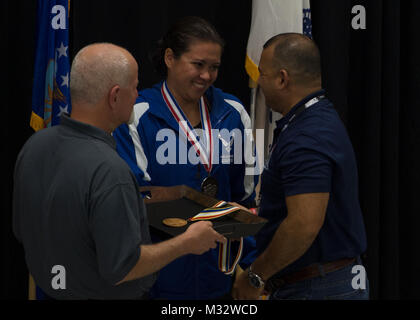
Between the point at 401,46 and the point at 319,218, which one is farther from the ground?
the point at 401,46

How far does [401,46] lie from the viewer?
144 inches

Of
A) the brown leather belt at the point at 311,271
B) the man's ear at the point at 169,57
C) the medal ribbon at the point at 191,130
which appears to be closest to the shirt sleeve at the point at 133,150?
the medal ribbon at the point at 191,130

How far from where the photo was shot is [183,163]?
2379 mm

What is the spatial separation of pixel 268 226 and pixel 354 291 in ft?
1.29

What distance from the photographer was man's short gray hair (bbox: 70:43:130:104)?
164cm

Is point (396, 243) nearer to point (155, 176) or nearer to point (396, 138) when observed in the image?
point (396, 138)

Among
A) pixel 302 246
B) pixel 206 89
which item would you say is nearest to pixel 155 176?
pixel 206 89

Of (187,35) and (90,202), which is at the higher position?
(187,35)

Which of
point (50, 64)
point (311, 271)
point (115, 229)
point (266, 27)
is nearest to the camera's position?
point (115, 229)

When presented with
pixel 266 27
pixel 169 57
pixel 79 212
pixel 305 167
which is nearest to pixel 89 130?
pixel 79 212

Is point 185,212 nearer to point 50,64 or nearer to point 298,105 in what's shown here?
point 298,105

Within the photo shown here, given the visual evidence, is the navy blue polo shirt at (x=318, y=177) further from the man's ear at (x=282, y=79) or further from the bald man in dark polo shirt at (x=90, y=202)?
the bald man in dark polo shirt at (x=90, y=202)

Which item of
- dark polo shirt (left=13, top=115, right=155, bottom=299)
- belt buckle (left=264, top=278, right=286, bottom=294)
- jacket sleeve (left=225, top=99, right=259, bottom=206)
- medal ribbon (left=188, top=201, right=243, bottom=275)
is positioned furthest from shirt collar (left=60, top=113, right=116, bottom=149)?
jacket sleeve (left=225, top=99, right=259, bottom=206)

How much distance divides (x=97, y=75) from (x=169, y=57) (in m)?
0.88
